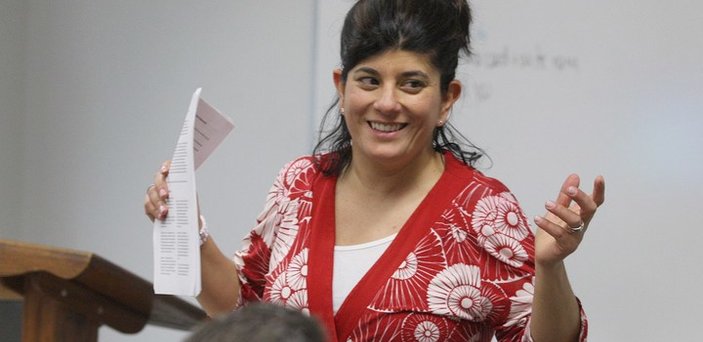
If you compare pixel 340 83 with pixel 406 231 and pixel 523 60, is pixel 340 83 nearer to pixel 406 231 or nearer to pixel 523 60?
pixel 406 231

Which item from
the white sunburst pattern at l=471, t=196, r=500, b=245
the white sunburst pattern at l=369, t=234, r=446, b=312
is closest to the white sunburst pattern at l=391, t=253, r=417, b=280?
the white sunburst pattern at l=369, t=234, r=446, b=312

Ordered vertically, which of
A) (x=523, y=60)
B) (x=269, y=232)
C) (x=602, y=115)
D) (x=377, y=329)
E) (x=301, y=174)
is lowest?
(x=377, y=329)

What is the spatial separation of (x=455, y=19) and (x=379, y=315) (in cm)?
52

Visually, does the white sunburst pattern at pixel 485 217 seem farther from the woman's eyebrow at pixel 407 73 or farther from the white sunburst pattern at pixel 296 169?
the white sunburst pattern at pixel 296 169

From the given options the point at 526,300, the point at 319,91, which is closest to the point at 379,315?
the point at 526,300

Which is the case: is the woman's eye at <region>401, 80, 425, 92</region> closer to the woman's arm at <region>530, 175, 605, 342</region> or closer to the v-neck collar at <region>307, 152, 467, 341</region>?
the v-neck collar at <region>307, 152, 467, 341</region>

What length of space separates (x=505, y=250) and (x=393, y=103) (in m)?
0.30

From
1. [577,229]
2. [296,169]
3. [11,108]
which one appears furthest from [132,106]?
[577,229]

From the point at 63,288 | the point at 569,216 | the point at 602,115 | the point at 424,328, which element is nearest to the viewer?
the point at 63,288

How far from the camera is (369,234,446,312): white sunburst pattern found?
171 cm

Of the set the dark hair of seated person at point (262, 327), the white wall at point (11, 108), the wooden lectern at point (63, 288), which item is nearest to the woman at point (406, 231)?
the wooden lectern at point (63, 288)

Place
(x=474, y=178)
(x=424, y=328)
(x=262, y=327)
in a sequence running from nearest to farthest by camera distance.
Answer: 1. (x=262, y=327)
2. (x=424, y=328)
3. (x=474, y=178)

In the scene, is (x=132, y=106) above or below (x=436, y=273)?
above

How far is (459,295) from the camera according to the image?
1.72 metres
